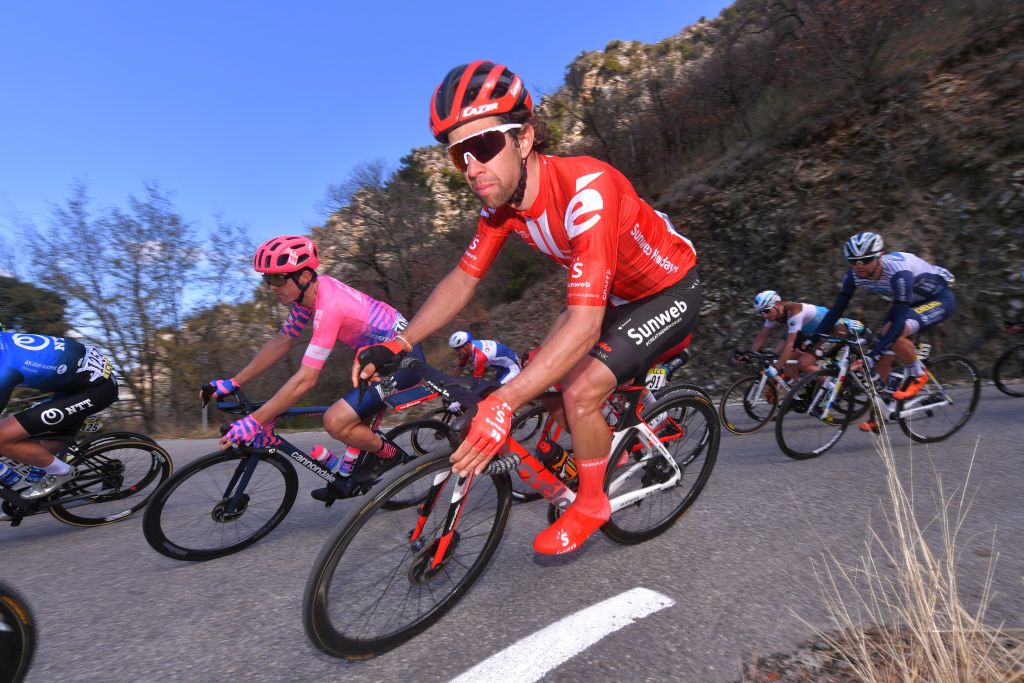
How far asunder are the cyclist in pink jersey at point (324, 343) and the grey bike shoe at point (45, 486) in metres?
1.57

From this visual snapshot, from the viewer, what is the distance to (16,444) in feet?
13.1

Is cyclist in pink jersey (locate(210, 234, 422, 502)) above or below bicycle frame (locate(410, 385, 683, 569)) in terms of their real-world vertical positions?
above

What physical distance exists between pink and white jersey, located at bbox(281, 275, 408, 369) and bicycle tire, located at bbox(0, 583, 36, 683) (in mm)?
1766

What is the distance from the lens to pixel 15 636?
200 centimetres

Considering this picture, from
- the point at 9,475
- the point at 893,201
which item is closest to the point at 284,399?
the point at 9,475

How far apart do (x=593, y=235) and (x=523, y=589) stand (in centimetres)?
176

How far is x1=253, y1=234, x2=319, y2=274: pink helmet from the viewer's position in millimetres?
3680

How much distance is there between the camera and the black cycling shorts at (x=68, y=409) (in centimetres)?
410

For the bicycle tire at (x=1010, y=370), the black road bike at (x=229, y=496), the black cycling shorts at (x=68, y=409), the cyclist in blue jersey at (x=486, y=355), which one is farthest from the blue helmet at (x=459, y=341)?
the bicycle tire at (x=1010, y=370)

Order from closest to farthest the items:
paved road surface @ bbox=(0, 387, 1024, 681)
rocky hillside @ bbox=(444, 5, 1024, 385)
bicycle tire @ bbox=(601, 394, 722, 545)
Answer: paved road surface @ bbox=(0, 387, 1024, 681)
bicycle tire @ bbox=(601, 394, 722, 545)
rocky hillside @ bbox=(444, 5, 1024, 385)

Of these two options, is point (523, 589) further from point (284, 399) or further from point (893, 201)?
point (893, 201)

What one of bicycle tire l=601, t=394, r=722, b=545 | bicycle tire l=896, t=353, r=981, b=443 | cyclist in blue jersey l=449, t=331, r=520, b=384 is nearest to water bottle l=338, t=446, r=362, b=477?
bicycle tire l=601, t=394, r=722, b=545

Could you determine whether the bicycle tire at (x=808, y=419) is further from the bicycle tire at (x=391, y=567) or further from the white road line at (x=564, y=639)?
the bicycle tire at (x=391, y=567)

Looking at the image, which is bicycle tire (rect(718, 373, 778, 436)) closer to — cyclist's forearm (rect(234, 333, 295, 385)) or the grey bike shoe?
cyclist's forearm (rect(234, 333, 295, 385))
